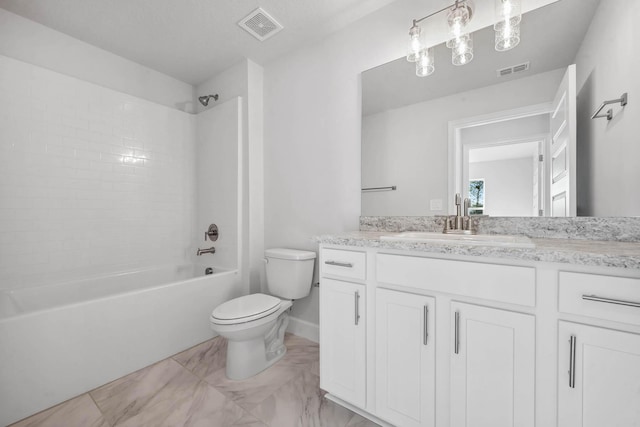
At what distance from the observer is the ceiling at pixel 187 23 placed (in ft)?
5.90

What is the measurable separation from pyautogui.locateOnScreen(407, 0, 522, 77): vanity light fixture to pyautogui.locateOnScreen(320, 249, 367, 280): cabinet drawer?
1206mm

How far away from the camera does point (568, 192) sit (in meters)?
1.23

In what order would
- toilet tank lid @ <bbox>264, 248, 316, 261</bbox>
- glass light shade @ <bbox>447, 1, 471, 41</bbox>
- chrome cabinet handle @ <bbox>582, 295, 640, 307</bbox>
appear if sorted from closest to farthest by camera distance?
chrome cabinet handle @ <bbox>582, 295, 640, 307</bbox> → glass light shade @ <bbox>447, 1, 471, 41</bbox> → toilet tank lid @ <bbox>264, 248, 316, 261</bbox>

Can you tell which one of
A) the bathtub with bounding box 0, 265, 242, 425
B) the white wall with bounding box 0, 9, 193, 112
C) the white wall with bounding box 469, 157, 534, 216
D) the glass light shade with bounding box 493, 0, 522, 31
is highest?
the white wall with bounding box 0, 9, 193, 112

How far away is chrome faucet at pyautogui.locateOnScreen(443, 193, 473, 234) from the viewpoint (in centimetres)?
142

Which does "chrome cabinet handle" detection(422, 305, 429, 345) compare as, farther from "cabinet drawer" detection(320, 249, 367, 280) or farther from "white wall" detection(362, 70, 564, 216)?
"white wall" detection(362, 70, 564, 216)

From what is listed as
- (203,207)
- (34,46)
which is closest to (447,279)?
(203,207)

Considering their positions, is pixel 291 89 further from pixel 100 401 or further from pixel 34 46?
pixel 100 401

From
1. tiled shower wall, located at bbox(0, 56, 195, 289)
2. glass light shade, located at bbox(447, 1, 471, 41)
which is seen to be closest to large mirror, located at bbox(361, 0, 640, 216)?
glass light shade, located at bbox(447, 1, 471, 41)

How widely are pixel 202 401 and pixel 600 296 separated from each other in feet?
5.78

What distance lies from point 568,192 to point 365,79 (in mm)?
1325

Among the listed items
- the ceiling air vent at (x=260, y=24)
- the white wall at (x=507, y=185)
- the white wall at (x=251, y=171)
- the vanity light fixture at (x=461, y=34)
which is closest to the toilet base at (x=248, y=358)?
the white wall at (x=251, y=171)

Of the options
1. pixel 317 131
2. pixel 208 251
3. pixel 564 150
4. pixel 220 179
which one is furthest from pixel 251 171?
pixel 564 150

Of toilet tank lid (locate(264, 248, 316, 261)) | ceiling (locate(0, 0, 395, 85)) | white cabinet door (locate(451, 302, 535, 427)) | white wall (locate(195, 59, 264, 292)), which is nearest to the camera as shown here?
white cabinet door (locate(451, 302, 535, 427))
